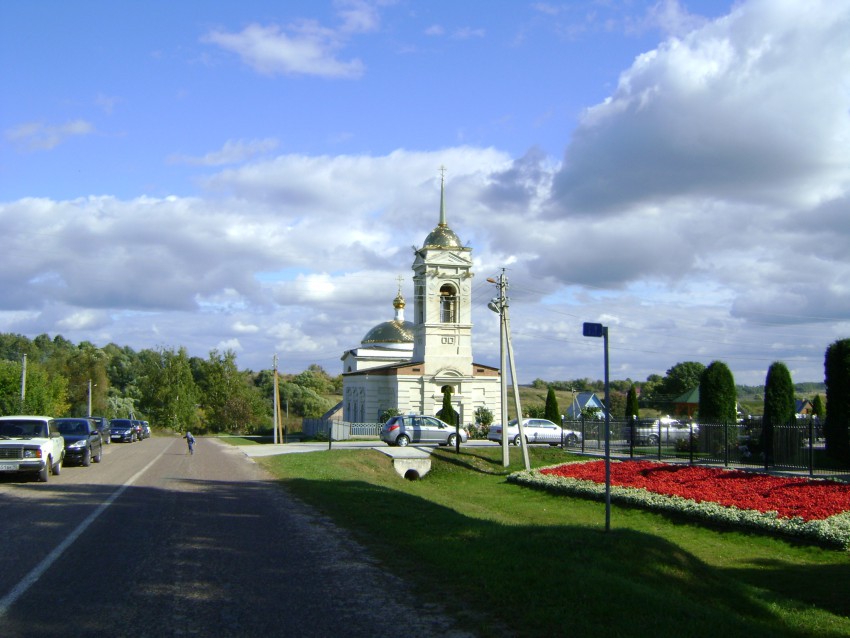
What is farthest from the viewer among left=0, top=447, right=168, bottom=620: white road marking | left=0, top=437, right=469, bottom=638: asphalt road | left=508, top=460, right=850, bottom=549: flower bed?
left=508, top=460, right=850, bottom=549: flower bed

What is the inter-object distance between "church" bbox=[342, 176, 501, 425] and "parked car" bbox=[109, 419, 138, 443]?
16.3 meters

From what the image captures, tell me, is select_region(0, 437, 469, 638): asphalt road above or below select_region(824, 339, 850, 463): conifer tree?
below

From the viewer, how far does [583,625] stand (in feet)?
21.4

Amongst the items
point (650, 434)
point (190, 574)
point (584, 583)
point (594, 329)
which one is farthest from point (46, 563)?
point (650, 434)

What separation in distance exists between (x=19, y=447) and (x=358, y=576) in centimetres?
1351

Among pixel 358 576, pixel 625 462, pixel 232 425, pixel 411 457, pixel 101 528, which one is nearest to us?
pixel 358 576

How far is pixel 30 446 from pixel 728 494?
16.7 metres

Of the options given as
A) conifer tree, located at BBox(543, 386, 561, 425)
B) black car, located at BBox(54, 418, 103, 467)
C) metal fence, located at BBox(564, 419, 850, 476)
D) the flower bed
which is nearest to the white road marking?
black car, located at BBox(54, 418, 103, 467)

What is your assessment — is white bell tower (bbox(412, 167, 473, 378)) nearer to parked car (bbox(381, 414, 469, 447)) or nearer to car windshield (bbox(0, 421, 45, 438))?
parked car (bbox(381, 414, 469, 447))

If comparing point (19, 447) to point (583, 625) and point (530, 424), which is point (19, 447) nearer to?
point (583, 625)

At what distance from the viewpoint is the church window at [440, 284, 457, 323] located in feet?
183

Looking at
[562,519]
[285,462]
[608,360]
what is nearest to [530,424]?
[285,462]

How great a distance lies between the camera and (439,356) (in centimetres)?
5541

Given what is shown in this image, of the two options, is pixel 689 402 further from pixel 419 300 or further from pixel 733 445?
pixel 733 445
